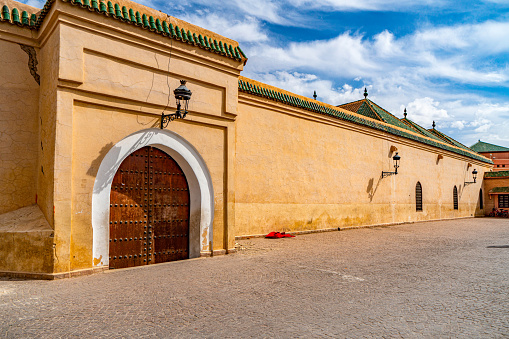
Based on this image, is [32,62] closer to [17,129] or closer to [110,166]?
[17,129]

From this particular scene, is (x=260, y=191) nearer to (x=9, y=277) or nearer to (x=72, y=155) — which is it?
(x=72, y=155)

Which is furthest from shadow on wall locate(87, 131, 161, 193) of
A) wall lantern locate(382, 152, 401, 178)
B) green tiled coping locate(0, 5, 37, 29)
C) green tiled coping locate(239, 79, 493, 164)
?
wall lantern locate(382, 152, 401, 178)

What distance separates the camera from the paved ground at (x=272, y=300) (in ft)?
11.1

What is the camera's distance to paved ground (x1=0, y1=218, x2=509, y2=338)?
340cm

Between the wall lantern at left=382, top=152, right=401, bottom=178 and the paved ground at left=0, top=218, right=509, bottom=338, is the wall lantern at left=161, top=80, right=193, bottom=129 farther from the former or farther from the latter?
the wall lantern at left=382, top=152, right=401, bottom=178

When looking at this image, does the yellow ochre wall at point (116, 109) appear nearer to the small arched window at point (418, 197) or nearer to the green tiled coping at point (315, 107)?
the green tiled coping at point (315, 107)

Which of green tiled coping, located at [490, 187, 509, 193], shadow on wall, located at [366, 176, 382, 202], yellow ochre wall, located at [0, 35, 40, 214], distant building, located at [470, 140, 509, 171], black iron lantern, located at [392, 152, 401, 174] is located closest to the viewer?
yellow ochre wall, located at [0, 35, 40, 214]

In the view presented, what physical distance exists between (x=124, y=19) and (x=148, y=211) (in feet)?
12.0

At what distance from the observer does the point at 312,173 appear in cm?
1184

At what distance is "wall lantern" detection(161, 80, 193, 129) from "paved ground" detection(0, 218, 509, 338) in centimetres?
287

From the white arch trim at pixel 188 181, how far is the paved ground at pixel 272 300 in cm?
48

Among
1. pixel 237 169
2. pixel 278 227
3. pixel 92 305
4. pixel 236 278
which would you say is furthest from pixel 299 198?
pixel 92 305

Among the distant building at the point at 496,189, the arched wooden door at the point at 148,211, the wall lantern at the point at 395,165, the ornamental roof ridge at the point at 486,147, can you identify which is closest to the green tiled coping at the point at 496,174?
the distant building at the point at 496,189

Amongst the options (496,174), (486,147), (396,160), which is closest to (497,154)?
(486,147)
